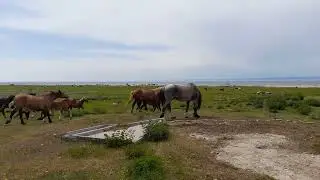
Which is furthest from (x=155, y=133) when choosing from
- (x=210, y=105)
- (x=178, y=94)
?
(x=210, y=105)

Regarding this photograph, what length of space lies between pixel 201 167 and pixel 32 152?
6.09 metres

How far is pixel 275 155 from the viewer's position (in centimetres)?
1623

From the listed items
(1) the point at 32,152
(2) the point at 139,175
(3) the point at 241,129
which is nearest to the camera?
(2) the point at 139,175

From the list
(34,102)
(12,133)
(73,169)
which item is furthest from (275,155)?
(34,102)

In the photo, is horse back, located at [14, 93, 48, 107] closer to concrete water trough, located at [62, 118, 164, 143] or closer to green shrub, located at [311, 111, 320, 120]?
concrete water trough, located at [62, 118, 164, 143]

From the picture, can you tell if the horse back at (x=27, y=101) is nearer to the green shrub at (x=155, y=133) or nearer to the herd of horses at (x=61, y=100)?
the herd of horses at (x=61, y=100)

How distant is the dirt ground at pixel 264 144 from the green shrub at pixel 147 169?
2.96 meters

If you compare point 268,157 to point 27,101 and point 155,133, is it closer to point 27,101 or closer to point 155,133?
point 155,133

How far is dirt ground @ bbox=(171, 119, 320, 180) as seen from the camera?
14.7 metres

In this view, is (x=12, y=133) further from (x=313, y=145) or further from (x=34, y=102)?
(x=313, y=145)

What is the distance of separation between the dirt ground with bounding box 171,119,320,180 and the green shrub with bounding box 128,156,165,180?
2.96m

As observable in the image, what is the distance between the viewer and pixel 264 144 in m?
17.9

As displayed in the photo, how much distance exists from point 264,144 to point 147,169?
6.64 m

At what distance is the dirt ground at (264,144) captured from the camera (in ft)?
48.2
